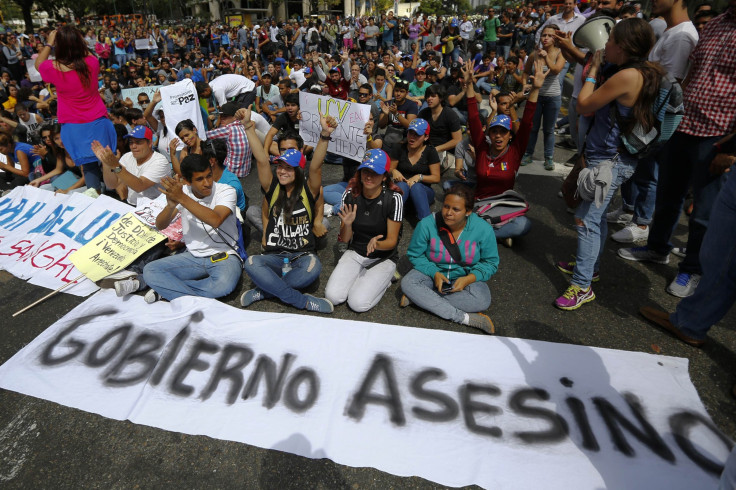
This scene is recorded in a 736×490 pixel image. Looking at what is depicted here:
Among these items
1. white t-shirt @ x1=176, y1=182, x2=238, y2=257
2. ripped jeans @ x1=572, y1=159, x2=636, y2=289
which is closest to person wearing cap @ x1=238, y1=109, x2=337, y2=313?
white t-shirt @ x1=176, y1=182, x2=238, y2=257

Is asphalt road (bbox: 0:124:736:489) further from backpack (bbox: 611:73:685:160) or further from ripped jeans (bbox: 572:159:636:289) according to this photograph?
backpack (bbox: 611:73:685:160)

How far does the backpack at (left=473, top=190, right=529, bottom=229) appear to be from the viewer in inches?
183

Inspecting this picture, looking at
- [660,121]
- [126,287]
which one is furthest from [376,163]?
[126,287]

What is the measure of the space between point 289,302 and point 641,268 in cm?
349

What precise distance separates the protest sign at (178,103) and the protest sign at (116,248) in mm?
2595

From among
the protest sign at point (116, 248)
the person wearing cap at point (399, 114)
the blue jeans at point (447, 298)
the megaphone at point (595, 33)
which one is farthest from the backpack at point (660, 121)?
the protest sign at point (116, 248)

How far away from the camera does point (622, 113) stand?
313 centimetres

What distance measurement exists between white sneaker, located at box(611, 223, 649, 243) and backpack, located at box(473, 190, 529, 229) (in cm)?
105

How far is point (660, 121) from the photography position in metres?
3.08

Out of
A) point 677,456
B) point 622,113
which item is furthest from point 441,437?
point 622,113

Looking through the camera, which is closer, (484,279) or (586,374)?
(586,374)

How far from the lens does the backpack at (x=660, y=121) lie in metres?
3.01

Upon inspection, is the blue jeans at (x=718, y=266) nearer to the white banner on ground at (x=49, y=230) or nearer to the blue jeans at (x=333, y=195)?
the blue jeans at (x=333, y=195)

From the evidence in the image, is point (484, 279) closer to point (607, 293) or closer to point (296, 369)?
point (607, 293)
